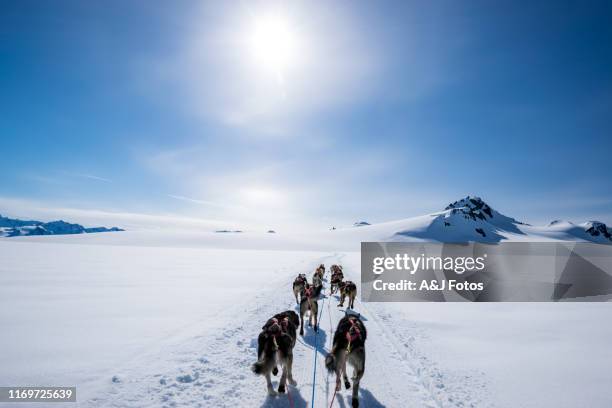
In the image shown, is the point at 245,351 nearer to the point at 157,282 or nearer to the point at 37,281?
the point at 157,282

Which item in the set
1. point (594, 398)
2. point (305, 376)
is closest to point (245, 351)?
point (305, 376)

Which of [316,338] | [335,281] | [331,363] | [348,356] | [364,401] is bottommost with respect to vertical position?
[316,338]

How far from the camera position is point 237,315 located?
10.2 metres

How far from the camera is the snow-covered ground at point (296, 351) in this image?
5.04 meters

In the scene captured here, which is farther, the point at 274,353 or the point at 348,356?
the point at 348,356

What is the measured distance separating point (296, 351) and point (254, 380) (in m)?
1.79

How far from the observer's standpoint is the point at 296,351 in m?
7.16

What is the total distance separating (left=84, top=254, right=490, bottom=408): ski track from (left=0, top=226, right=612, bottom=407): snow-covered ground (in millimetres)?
26

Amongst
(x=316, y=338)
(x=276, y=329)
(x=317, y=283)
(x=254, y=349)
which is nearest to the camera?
(x=276, y=329)

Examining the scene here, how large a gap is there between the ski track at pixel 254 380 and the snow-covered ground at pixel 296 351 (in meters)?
0.03

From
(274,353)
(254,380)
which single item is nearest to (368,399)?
(274,353)

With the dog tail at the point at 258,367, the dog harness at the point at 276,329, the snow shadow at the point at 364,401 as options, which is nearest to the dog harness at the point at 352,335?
the snow shadow at the point at 364,401

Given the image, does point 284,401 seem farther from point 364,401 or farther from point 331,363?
point 364,401

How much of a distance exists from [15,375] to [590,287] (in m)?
22.5
